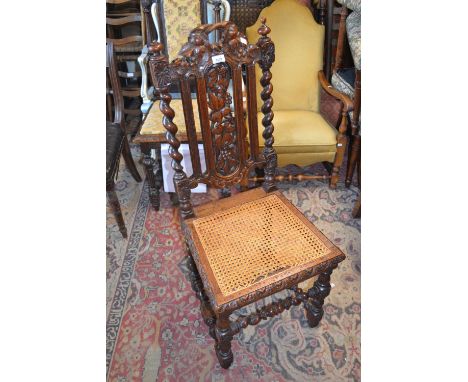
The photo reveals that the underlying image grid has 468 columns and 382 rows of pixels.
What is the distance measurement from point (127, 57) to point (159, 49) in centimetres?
234

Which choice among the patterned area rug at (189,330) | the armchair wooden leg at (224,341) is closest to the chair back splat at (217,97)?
the armchair wooden leg at (224,341)

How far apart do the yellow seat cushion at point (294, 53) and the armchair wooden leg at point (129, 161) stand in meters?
1.11

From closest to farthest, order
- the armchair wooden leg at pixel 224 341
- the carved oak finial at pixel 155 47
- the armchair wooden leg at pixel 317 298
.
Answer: the carved oak finial at pixel 155 47
the armchair wooden leg at pixel 224 341
the armchair wooden leg at pixel 317 298

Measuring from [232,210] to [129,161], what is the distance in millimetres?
1464

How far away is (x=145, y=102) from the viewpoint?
2.70m

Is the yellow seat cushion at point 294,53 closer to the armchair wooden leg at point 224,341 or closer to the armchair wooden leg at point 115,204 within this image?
the armchair wooden leg at point 115,204

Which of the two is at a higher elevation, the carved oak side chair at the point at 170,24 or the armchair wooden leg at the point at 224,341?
the carved oak side chair at the point at 170,24

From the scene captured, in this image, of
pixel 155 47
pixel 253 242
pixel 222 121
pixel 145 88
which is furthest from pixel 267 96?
pixel 145 88

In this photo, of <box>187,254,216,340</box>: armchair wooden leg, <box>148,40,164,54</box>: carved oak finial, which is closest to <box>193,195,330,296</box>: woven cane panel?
<box>187,254,216,340</box>: armchair wooden leg

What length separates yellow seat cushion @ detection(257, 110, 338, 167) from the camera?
97.3 inches

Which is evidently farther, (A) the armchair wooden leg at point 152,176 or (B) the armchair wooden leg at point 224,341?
(A) the armchair wooden leg at point 152,176

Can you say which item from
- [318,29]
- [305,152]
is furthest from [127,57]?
[305,152]

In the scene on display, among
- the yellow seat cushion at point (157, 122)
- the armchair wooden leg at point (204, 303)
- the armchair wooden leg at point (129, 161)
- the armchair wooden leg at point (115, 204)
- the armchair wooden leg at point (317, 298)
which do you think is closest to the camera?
the armchair wooden leg at point (317, 298)

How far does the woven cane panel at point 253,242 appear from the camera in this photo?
4.49ft
